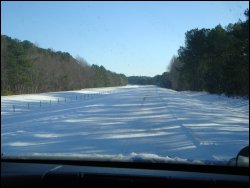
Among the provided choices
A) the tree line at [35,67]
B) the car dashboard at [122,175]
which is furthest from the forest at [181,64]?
the car dashboard at [122,175]

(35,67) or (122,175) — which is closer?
(122,175)

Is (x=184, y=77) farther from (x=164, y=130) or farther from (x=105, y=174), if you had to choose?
(x=105, y=174)

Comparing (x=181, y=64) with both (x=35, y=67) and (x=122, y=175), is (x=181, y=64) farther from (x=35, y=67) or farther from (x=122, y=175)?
(x=122, y=175)

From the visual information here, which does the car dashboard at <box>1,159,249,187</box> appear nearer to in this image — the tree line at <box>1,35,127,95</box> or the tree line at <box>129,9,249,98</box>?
the tree line at <box>1,35,127,95</box>

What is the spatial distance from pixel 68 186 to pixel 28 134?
35.9 feet

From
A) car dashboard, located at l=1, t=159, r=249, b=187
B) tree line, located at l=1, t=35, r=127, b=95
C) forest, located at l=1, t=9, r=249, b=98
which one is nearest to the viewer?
car dashboard, located at l=1, t=159, r=249, b=187

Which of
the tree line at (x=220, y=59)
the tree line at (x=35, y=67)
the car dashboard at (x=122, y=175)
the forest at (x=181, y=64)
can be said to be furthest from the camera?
the tree line at (x=220, y=59)

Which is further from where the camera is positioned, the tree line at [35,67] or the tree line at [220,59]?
the tree line at [220,59]

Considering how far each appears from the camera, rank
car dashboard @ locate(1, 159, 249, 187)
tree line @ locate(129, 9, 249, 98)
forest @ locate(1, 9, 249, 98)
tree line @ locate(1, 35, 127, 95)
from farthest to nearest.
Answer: tree line @ locate(129, 9, 249, 98) → forest @ locate(1, 9, 249, 98) → tree line @ locate(1, 35, 127, 95) → car dashboard @ locate(1, 159, 249, 187)

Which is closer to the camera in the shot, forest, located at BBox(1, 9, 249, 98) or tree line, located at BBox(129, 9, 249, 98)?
forest, located at BBox(1, 9, 249, 98)

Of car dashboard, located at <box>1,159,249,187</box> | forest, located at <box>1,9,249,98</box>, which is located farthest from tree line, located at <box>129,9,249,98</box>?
car dashboard, located at <box>1,159,249,187</box>

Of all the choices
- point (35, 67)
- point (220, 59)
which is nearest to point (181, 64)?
point (220, 59)

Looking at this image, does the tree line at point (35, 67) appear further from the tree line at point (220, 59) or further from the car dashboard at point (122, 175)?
the car dashboard at point (122, 175)

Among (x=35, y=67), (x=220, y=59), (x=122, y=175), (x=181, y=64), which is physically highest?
(x=220, y=59)
